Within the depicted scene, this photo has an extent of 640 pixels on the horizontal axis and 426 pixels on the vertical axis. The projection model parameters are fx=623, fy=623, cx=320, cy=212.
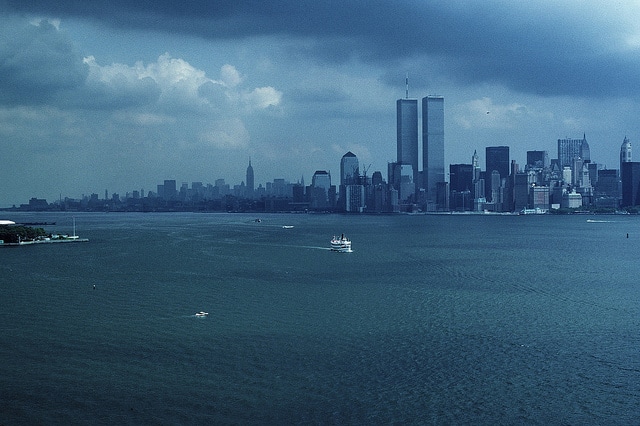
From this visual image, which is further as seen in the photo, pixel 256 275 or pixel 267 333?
pixel 256 275

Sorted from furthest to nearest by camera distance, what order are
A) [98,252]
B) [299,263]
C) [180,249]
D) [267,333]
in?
1. [180,249]
2. [98,252]
3. [299,263]
4. [267,333]

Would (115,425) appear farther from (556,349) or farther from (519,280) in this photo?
(519,280)

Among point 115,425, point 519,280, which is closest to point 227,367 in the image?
point 115,425

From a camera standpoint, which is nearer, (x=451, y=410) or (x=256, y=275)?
(x=451, y=410)

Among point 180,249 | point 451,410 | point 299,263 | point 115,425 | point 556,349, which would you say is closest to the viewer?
point 115,425

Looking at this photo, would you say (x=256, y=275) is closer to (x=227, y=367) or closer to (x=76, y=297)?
(x=76, y=297)

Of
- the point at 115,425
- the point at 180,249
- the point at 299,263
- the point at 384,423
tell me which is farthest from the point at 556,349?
the point at 180,249
